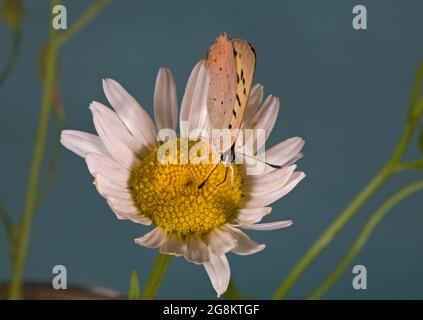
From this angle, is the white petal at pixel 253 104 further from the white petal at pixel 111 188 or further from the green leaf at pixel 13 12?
the green leaf at pixel 13 12

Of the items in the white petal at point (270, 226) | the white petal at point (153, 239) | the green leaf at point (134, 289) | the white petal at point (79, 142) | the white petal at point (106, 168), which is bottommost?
the green leaf at point (134, 289)

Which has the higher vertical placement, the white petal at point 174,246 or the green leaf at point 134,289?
the white petal at point 174,246

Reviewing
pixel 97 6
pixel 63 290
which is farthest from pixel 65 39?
pixel 63 290

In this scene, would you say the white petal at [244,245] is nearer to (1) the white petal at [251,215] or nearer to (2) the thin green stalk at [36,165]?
(1) the white petal at [251,215]

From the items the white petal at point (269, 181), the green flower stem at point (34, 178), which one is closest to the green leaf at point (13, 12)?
the green flower stem at point (34, 178)

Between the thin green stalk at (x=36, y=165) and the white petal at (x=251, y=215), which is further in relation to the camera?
the thin green stalk at (x=36, y=165)

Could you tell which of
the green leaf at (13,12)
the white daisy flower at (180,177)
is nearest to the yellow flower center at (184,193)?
the white daisy flower at (180,177)

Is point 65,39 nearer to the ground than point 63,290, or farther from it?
farther from it
